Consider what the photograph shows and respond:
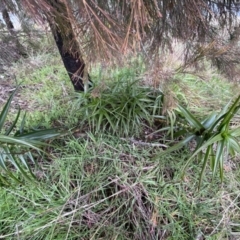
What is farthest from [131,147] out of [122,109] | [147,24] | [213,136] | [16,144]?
[147,24]

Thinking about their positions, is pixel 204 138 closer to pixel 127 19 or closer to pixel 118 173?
pixel 118 173

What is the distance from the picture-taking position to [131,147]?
1.64 m

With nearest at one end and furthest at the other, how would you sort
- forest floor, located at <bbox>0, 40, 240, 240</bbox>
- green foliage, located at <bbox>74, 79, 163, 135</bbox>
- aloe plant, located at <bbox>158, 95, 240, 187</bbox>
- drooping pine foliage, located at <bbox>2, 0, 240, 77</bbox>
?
drooping pine foliage, located at <bbox>2, 0, 240, 77</bbox> → aloe plant, located at <bbox>158, 95, 240, 187</bbox> → forest floor, located at <bbox>0, 40, 240, 240</bbox> → green foliage, located at <bbox>74, 79, 163, 135</bbox>

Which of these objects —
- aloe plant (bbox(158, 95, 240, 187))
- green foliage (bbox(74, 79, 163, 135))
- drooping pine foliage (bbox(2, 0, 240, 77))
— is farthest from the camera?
green foliage (bbox(74, 79, 163, 135))

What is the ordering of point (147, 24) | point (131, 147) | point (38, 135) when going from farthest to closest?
point (131, 147) → point (38, 135) → point (147, 24)

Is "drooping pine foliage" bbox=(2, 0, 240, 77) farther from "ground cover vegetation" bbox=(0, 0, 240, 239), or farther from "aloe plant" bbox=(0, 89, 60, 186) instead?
"aloe plant" bbox=(0, 89, 60, 186)

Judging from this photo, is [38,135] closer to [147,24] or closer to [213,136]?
[147,24]

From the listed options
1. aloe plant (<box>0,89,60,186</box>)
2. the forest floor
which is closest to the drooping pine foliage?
the forest floor

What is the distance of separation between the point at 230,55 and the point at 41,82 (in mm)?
1839

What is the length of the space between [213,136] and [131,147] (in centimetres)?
58

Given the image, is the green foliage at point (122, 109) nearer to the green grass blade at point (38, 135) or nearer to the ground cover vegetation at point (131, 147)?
the ground cover vegetation at point (131, 147)

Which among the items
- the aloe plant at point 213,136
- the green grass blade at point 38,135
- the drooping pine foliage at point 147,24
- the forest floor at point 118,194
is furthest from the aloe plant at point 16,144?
the aloe plant at point 213,136

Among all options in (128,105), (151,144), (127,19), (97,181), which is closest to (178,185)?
(151,144)

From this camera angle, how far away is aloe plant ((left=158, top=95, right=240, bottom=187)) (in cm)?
117
